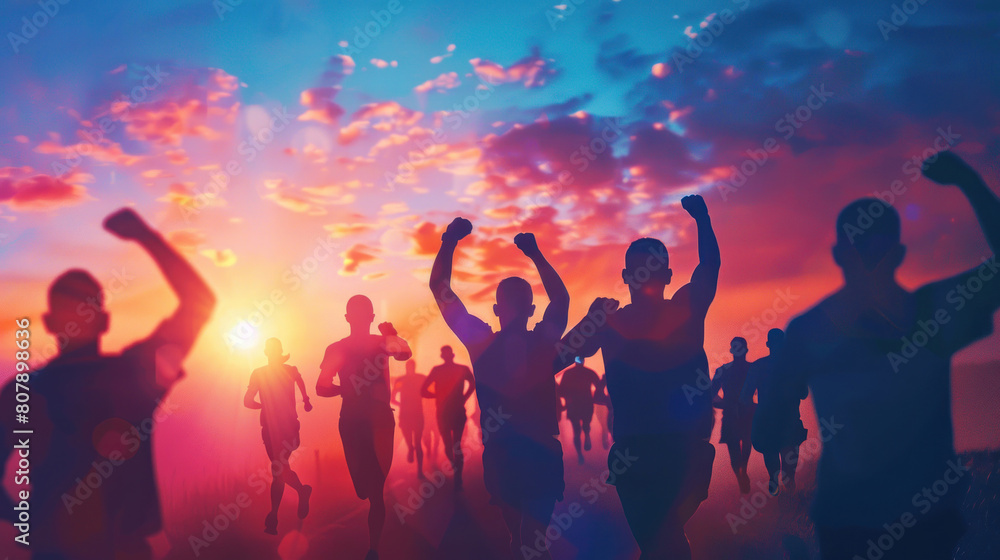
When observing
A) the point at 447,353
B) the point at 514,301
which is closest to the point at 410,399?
the point at 447,353

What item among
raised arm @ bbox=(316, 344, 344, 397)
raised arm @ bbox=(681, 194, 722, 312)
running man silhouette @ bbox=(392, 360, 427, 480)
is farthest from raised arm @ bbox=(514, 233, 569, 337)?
running man silhouette @ bbox=(392, 360, 427, 480)

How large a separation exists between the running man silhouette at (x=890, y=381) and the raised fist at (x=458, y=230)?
7.59ft

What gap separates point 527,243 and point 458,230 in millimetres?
531

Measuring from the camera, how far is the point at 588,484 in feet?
33.3

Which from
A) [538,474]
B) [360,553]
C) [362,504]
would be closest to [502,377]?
[538,474]

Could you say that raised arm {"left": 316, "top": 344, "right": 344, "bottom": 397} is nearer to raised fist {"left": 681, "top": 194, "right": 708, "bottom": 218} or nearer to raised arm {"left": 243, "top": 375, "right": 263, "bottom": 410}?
raised arm {"left": 243, "top": 375, "right": 263, "bottom": 410}

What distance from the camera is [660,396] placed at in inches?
126

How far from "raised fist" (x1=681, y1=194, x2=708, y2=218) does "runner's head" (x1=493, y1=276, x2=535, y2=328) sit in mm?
1206

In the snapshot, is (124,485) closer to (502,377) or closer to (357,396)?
(502,377)

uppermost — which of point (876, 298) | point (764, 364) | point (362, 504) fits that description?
point (876, 298)

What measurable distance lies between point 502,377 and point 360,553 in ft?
13.1

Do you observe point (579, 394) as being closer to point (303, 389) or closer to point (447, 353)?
point (447, 353)

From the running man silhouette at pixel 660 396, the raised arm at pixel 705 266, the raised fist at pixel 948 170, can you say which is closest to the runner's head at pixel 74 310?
the running man silhouette at pixel 660 396

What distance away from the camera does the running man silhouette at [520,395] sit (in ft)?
12.4
